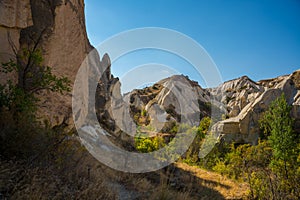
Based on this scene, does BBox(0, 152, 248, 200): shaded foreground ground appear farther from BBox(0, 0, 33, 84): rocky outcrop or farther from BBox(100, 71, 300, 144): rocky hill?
BBox(100, 71, 300, 144): rocky hill

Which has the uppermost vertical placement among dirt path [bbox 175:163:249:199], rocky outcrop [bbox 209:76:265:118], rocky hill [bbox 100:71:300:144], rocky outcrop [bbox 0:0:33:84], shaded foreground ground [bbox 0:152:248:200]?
rocky outcrop [bbox 209:76:265:118]

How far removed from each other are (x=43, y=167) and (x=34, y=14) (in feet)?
16.0

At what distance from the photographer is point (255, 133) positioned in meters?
30.4

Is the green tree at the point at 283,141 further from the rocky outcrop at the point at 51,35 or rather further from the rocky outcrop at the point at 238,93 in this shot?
the rocky outcrop at the point at 238,93

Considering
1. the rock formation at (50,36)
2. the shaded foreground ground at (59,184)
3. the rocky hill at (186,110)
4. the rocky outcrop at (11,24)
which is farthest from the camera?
the rocky hill at (186,110)

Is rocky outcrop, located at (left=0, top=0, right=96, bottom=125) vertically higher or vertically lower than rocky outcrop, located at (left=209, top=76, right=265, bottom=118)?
lower

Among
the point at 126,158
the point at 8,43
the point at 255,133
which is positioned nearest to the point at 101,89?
the point at 126,158

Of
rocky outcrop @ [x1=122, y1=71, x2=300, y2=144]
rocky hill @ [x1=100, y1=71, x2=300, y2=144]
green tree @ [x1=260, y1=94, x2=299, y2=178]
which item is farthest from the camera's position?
rocky outcrop @ [x1=122, y1=71, x2=300, y2=144]

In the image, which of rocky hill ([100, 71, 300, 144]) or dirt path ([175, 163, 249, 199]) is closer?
dirt path ([175, 163, 249, 199])

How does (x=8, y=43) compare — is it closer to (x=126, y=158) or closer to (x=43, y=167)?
(x=43, y=167)

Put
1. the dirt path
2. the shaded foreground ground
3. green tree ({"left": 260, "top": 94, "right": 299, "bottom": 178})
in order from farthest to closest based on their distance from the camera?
green tree ({"left": 260, "top": 94, "right": 299, "bottom": 178}) < the dirt path < the shaded foreground ground

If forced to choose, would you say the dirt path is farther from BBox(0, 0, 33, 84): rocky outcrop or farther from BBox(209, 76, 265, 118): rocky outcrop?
BBox(209, 76, 265, 118): rocky outcrop

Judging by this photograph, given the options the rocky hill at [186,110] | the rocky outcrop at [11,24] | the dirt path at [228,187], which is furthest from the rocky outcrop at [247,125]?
the rocky outcrop at [11,24]

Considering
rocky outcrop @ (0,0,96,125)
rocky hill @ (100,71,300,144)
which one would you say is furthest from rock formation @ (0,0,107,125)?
rocky hill @ (100,71,300,144)
